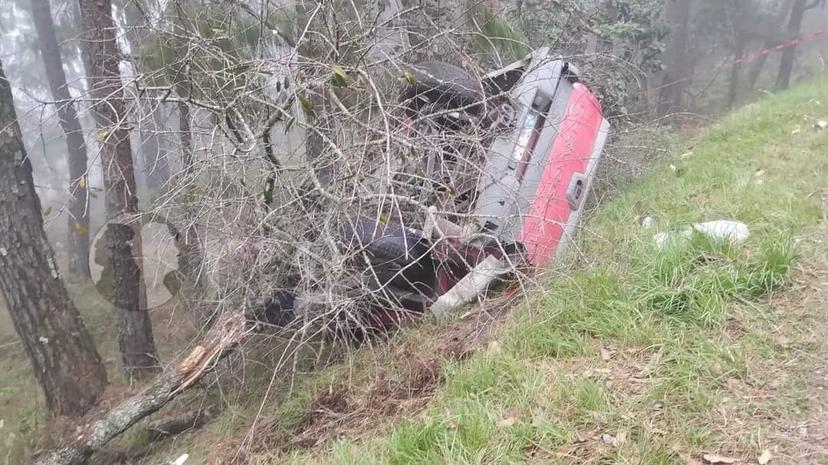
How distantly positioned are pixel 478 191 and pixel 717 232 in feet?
4.85

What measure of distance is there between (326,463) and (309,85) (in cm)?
212

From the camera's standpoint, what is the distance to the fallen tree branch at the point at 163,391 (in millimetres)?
3875

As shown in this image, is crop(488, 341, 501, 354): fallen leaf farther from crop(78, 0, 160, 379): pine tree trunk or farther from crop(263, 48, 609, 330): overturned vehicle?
crop(78, 0, 160, 379): pine tree trunk

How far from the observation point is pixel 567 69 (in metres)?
4.73

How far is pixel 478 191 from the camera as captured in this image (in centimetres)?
409

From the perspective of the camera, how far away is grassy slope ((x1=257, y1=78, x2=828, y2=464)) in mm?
2295

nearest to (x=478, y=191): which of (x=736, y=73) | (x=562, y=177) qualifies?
(x=562, y=177)

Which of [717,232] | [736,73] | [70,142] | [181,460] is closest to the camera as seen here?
[717,232]

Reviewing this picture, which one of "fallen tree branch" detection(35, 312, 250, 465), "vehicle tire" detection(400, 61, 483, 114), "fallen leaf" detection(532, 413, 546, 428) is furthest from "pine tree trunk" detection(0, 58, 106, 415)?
"fallen leaf" detection(532, 413, 546, 428)

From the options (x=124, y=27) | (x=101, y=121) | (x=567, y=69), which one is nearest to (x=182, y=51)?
(x=124, y=27)

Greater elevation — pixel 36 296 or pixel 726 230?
pixel 726 230

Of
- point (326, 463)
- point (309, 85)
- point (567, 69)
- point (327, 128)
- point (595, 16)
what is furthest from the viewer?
point (595, 16)

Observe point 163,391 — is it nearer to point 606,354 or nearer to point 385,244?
point 385,244

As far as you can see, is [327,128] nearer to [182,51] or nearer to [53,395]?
[182,51]
